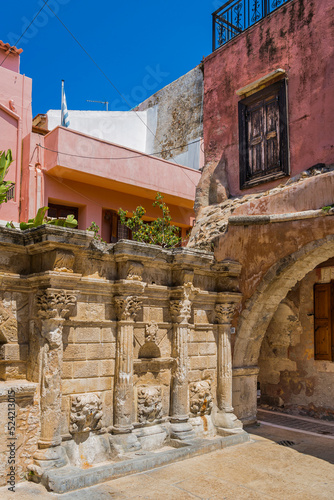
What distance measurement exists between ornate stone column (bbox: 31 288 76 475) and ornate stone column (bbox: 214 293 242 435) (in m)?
3.04

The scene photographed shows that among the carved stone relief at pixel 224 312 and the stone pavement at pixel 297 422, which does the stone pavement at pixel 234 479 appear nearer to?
the stone pavement at pixel 297 422

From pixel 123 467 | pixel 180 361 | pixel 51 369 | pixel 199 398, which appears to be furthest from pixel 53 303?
pixel 199 398

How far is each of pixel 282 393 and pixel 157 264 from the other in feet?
17.0

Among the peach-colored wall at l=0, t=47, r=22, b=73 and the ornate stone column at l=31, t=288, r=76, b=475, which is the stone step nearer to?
the ornate stone column at l=31, t=288, r=76, b=475

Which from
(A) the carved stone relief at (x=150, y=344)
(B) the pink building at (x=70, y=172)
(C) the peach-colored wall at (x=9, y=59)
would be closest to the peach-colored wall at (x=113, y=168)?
(B) the pink building at (x=70, y=172)

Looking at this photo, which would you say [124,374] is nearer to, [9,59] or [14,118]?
[14,118]

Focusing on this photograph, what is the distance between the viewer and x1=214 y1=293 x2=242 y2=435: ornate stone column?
770 centimetres

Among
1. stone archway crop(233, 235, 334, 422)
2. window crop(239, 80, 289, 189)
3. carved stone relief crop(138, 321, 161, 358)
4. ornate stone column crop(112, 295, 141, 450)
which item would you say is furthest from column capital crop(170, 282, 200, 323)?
window crop(239, 80, 289, 189)

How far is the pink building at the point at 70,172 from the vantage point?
1158 cm

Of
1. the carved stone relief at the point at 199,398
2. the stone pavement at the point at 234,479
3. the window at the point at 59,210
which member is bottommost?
the stone pavement at the point at 234,479

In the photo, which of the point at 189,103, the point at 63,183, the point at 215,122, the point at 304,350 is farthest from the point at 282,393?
the point at 189,103

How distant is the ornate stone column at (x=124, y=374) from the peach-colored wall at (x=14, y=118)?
19.8 feet

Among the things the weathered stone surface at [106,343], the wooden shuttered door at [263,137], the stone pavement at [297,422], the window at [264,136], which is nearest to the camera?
the weathered stone surface at [106,343]

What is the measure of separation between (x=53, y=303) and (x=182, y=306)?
225 cm
